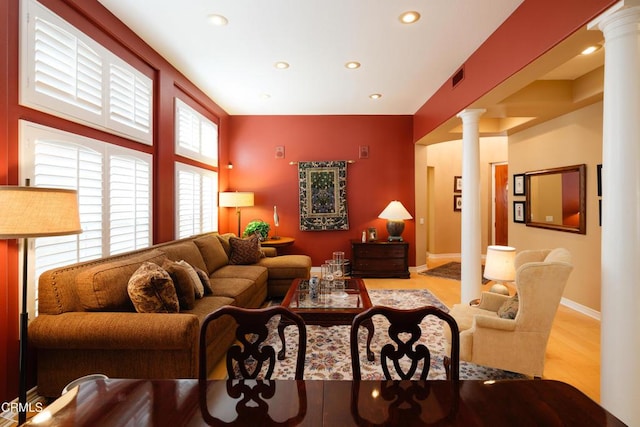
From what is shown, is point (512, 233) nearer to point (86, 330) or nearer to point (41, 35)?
point (86, 330)

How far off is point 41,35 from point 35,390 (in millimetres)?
2439

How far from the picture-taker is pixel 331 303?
2994 millimetres

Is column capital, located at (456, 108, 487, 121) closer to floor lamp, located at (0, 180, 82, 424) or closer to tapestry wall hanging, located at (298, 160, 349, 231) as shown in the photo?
tapestry wall hanging, located at (298, 160, 349, 231)

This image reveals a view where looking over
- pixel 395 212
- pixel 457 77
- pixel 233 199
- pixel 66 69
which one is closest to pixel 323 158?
pixel 395 212

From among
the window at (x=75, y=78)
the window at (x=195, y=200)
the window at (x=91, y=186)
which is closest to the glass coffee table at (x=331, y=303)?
the window at (x=91, y=186)

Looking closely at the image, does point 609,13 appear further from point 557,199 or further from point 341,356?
point 557,199

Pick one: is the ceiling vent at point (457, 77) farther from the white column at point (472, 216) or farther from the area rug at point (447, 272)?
the area rug at point (447, 272)

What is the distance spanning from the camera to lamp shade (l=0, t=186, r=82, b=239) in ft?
5.31

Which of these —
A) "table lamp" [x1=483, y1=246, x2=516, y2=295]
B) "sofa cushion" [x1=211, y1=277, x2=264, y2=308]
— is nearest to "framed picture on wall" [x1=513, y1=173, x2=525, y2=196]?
"table lamp" [x1=483, y1=246, x2=516, y2=295]

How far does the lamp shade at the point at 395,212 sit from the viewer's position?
5.62 meters

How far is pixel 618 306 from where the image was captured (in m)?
1.81

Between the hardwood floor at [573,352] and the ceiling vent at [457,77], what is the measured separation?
2.92 metres

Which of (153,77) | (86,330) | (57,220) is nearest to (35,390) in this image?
(86,330)

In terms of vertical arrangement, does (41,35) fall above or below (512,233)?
above
